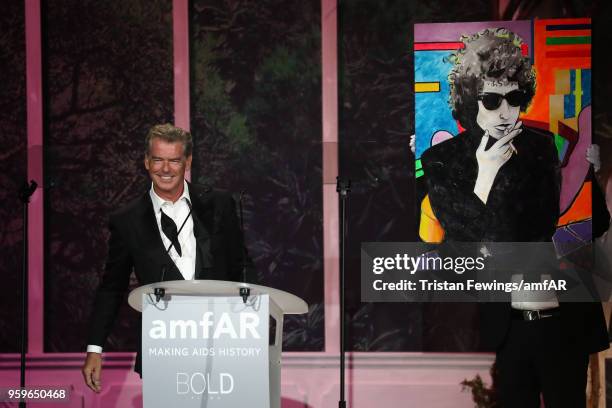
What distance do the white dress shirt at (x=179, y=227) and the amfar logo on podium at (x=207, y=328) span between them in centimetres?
58

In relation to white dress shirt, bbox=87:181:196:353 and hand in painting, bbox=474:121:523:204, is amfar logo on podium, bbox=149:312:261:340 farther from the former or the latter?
hand in painting, bbox=474:121:523:204

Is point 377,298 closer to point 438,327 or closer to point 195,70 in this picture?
point 438,327

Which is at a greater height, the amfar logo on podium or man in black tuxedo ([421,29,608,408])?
man in black tuxedo ([421,29,608,408])

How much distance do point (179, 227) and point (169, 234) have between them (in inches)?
2.5

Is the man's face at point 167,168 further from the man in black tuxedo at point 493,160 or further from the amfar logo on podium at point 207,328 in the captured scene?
the man in black tuxedo at point 493,160

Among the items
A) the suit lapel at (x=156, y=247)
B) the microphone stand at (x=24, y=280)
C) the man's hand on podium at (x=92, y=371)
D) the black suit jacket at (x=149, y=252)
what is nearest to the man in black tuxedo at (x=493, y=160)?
the black suit jacket at (x=149, y=252)

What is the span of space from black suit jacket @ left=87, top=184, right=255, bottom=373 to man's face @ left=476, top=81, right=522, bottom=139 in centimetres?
119

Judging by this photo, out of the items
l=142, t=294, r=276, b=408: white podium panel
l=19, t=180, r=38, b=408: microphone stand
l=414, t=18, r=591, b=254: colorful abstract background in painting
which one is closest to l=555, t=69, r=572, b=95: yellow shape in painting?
l=414, t=18, r=591, b=254: colorful abstract background in painting

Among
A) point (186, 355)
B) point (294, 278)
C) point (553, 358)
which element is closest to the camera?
point (186, 355)

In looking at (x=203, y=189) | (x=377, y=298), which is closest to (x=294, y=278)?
(x=377, y=298)

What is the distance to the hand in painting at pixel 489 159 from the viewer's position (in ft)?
11.7

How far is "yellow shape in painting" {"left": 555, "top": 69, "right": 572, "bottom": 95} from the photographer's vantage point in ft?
11.4

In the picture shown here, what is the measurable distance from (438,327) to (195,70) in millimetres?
1619

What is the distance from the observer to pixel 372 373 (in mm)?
3684
